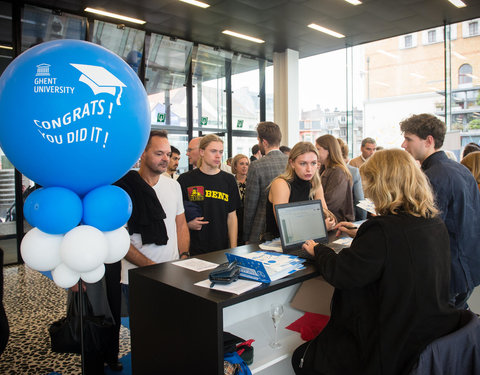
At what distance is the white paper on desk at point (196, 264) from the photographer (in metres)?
1.85

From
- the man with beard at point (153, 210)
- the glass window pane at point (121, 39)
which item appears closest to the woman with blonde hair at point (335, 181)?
the man with beard at point (153, 210)

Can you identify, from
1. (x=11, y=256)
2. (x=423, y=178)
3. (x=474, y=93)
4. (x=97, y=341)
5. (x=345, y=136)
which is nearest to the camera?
(x=423, y=178)

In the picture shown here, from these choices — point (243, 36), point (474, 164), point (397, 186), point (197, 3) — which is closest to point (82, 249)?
point (397, 186)

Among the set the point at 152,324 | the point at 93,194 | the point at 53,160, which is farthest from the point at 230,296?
the point at 53,160

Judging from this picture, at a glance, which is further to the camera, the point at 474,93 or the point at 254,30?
the point at 254,30

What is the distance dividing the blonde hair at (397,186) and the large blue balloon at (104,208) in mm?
1049

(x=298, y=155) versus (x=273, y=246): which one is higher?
(x=298, y=155)

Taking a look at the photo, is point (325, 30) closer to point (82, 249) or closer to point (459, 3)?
point (459, 3)

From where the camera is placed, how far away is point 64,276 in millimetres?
1550

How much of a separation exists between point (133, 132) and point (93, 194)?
11.6 inches

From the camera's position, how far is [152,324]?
5.56 ft

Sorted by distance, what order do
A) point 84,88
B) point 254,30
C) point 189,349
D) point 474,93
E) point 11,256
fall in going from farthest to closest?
point 254,30
point 474,93
point 11,256
point 189,349
point 84,88

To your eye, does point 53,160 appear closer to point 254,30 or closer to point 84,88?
point 84,88

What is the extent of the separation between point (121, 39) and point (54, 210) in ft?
18.7
